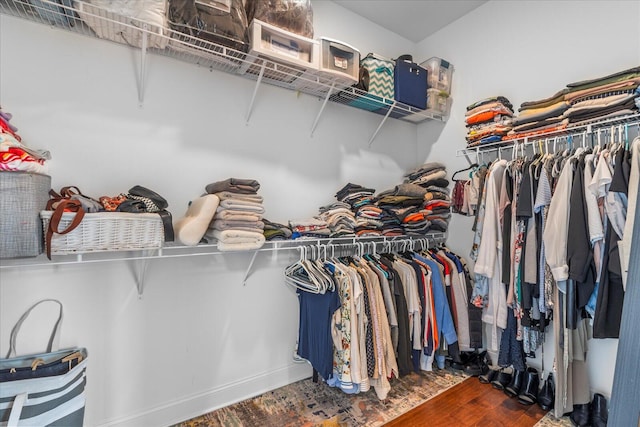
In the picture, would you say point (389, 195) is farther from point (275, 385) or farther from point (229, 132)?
point (275, 385)

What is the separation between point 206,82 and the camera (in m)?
1.79

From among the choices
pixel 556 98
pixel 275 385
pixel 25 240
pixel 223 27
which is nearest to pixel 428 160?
pixel 556 98

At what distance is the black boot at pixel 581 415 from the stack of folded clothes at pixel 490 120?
168cm

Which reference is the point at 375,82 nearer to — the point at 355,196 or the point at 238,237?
the point at 355,196

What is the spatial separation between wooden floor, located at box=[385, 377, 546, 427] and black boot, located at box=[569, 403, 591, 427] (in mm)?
141

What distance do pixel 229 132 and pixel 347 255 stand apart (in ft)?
3.86

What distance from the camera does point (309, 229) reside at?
1911 millimetres

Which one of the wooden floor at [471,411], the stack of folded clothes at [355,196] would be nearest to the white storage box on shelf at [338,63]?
the stack of folded clothes at [355,196]

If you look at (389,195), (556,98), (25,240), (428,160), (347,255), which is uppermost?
(556,98)

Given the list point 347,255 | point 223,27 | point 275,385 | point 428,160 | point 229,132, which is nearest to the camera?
point 223,27

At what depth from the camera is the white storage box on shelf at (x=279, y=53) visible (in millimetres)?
1559

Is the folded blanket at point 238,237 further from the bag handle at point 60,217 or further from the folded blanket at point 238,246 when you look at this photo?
the bag handle at point 60,217

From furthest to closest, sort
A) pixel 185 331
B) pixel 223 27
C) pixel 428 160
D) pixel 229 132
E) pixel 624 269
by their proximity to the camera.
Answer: pixel 428 160 < pixel 229 132 < pixel 185 331 < pixel 223 27 < pixel 624 269

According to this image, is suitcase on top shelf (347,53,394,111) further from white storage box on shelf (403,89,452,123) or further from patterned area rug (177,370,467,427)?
patterned area rug (177,370,467,427)
